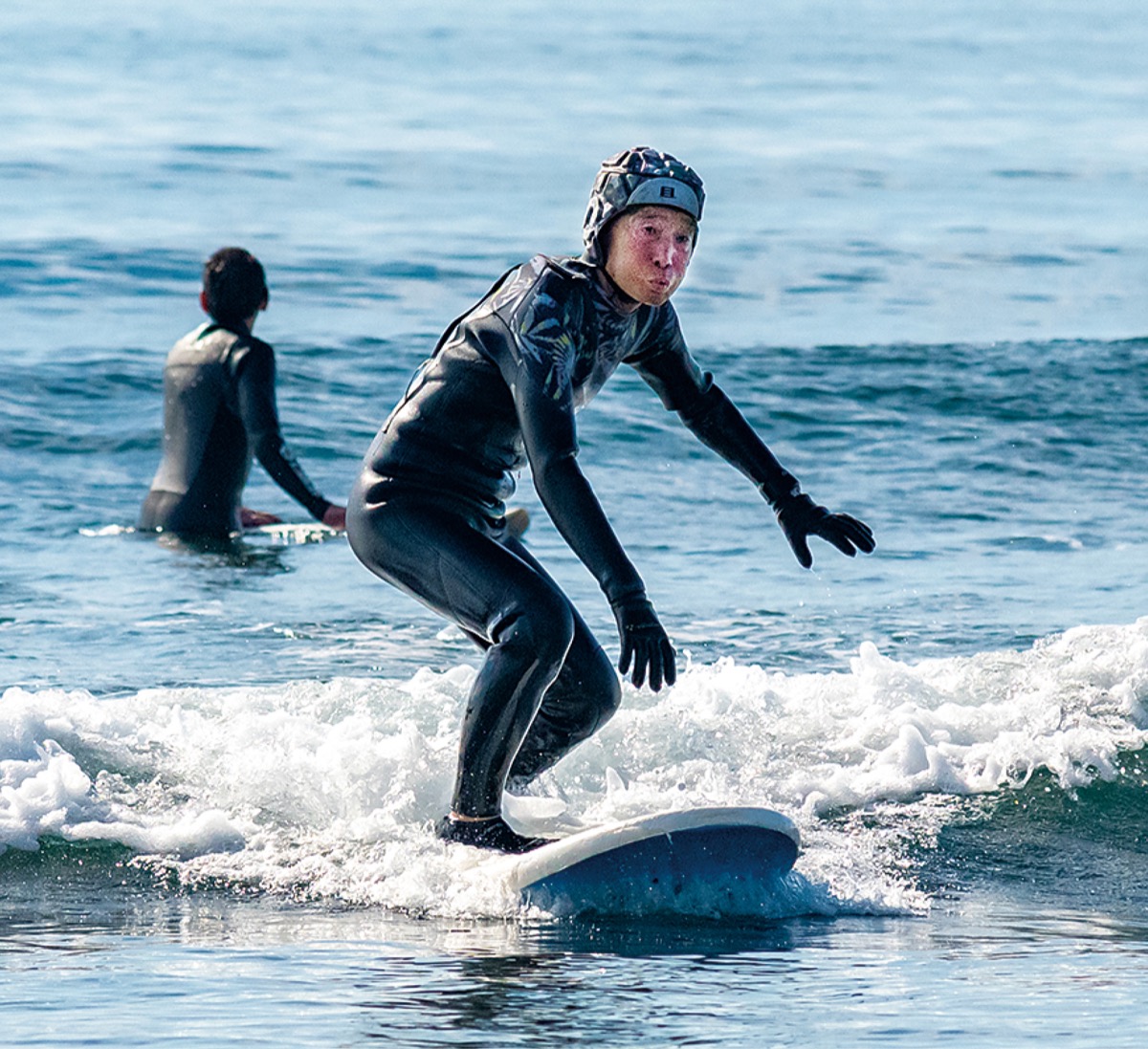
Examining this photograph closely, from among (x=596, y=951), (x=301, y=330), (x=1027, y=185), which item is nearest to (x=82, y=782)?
(x=596, y=951)

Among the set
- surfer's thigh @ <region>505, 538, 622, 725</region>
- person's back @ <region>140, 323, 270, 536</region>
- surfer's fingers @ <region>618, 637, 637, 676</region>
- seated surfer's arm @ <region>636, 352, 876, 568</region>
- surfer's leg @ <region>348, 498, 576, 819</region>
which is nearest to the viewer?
surfer's fingers @ <region>618, 637, 637, 676</region>

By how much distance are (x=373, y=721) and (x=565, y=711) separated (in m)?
1.57

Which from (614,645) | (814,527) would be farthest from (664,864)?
(614,645)

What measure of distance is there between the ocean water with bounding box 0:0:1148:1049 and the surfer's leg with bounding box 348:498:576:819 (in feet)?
1.03

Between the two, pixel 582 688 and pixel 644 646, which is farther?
pixel 582 688

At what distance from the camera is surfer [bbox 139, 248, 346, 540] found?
1023 cm

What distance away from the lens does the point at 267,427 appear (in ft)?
33.6

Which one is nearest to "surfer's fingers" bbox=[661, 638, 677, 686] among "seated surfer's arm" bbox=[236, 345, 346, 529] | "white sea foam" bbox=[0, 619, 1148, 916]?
"white sea foam" bbox=[0, 619, 1148, 916]

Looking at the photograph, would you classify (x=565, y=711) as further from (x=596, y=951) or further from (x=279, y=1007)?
(x=279, y=1007)

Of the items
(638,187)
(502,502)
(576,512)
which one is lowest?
(576,512)

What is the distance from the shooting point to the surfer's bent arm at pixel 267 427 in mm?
10141

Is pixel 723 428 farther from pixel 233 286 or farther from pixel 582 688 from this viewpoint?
pixel 233 286

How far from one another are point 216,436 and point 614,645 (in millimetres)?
2881

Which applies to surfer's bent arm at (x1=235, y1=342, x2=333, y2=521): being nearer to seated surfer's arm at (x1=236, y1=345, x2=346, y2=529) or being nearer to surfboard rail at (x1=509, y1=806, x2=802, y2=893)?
seated surfer's arm at (x1=236, y1=345, x2=346, y2=529)
